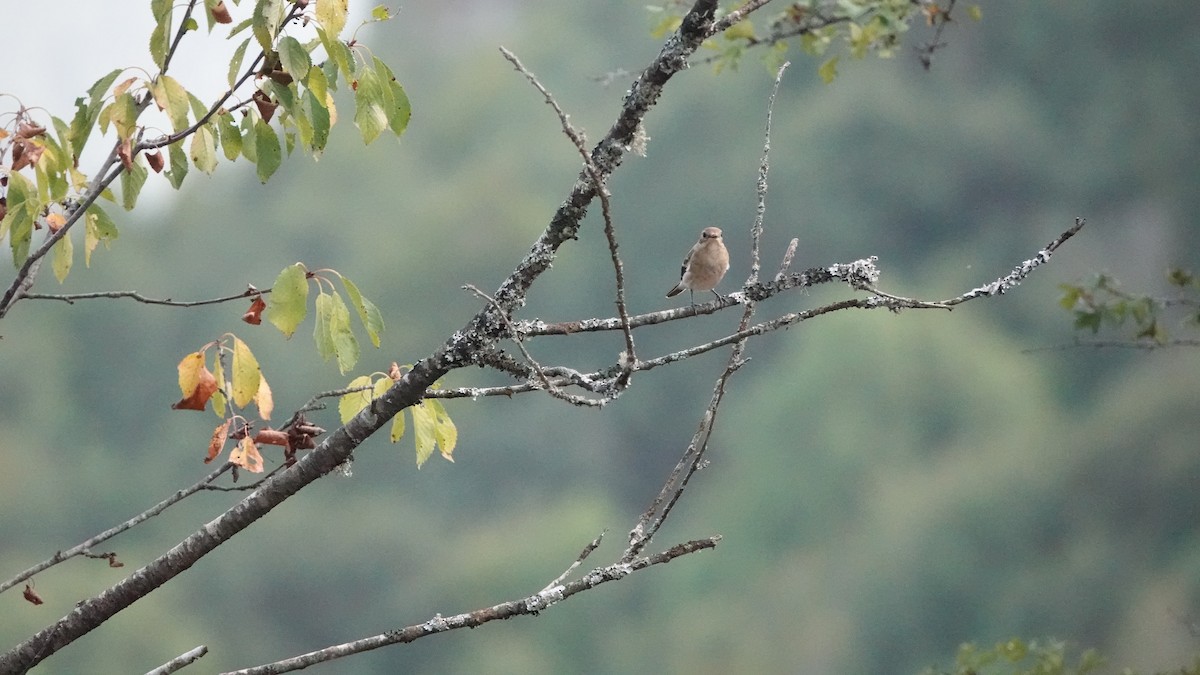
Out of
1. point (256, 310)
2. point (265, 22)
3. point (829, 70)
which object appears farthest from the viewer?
point (829, 70)

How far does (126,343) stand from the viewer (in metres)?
42.9

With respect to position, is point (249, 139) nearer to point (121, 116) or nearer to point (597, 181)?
point (121, 116)

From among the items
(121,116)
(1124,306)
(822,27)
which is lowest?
(121,116)

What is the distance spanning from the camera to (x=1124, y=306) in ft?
19.2

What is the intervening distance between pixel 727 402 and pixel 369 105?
40.5 metres

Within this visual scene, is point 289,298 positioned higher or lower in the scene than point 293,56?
lower

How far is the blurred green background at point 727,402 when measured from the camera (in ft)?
103

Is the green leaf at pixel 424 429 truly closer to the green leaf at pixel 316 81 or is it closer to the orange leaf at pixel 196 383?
the orange leaf at pixel 196 383

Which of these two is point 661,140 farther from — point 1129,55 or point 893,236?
point 1129,55

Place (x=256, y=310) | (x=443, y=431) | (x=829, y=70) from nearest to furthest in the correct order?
(x=443, y=431) < (x=256, y=310) < (x=829, y=70)

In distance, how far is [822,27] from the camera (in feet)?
21.6

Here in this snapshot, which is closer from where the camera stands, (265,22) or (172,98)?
(265,22)

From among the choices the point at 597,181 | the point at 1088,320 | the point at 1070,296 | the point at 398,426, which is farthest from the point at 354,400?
the point at 1070,296

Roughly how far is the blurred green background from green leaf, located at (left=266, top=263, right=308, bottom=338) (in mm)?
25637
